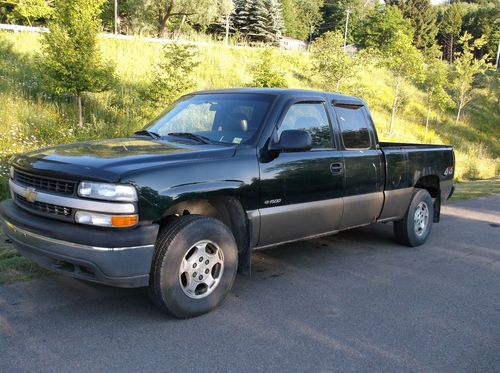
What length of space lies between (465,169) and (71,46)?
16024mm

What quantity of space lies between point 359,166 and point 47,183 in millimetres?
3427

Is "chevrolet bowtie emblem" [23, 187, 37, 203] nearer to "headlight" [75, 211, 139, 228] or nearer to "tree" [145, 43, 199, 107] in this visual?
"headlight" [75, 211, 139, 228]

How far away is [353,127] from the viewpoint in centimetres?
584

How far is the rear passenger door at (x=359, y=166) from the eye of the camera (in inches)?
217

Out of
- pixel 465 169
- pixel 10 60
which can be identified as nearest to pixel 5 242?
pixel 10 60

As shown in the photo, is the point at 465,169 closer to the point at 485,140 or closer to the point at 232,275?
the point at 485,140

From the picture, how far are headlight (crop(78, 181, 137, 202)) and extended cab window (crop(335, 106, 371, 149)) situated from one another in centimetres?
289

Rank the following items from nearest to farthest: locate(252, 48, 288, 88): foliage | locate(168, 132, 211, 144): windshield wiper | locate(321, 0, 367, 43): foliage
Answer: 1. locate(168, 132, 211, 144): windshield wiper
2. locate(252, 48, 288, 88): foliage
3. locate(321, 0, 367, 43): foliage

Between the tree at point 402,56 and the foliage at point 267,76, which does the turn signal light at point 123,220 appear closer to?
the foliage at point 267,76

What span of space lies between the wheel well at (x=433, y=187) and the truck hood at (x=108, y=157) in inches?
149

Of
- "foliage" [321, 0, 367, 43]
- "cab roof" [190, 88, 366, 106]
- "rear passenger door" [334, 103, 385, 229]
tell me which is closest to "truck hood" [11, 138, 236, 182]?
"cab roof" [190, 88, 366, 106]

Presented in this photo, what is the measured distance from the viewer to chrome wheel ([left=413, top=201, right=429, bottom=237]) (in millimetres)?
6805

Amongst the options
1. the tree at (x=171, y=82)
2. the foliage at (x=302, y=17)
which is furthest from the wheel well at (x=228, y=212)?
the foliage at (x=302, y=17)

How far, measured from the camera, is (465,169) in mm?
20031
